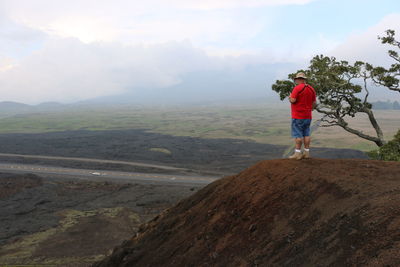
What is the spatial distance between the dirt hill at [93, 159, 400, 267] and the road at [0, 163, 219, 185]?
2457cm

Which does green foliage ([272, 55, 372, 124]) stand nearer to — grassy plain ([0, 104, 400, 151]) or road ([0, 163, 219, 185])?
road ([0, 163, 219, 185])

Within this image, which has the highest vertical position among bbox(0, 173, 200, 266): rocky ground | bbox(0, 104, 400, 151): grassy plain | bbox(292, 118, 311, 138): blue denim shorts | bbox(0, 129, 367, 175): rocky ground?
bbox(292, 118, 311, 138): blue denim shorts

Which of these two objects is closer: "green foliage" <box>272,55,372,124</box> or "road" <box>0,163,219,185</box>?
"green foliage" <box>272,55,372,124</box>

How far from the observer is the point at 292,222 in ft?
22.1

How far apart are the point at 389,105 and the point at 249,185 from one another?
22073 cm

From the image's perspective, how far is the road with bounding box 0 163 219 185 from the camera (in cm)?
3534

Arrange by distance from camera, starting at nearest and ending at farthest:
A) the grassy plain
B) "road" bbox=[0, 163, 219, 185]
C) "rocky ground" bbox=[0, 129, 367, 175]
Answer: "road" bbox=[0, 163, 219, 185]
"rocky ground" bbox=[0, 129, 367, 175]
the grassy plain

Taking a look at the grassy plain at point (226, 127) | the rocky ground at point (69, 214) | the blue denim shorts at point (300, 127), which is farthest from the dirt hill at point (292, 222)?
the grassy plain at point (226, 127)

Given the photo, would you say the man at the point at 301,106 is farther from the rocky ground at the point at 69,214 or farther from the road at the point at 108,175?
→ the road at the point at 108,175

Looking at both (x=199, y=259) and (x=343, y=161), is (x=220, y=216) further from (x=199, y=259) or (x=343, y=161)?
(x=343, y=161)

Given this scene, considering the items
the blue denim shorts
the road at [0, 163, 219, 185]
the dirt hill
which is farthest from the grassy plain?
the dirt hill

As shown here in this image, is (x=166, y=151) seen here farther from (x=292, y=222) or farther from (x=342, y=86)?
(x=292, y=222)

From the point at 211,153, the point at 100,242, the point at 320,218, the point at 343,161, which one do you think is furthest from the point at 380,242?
the point at 211,153

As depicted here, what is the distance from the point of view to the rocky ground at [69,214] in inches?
688
